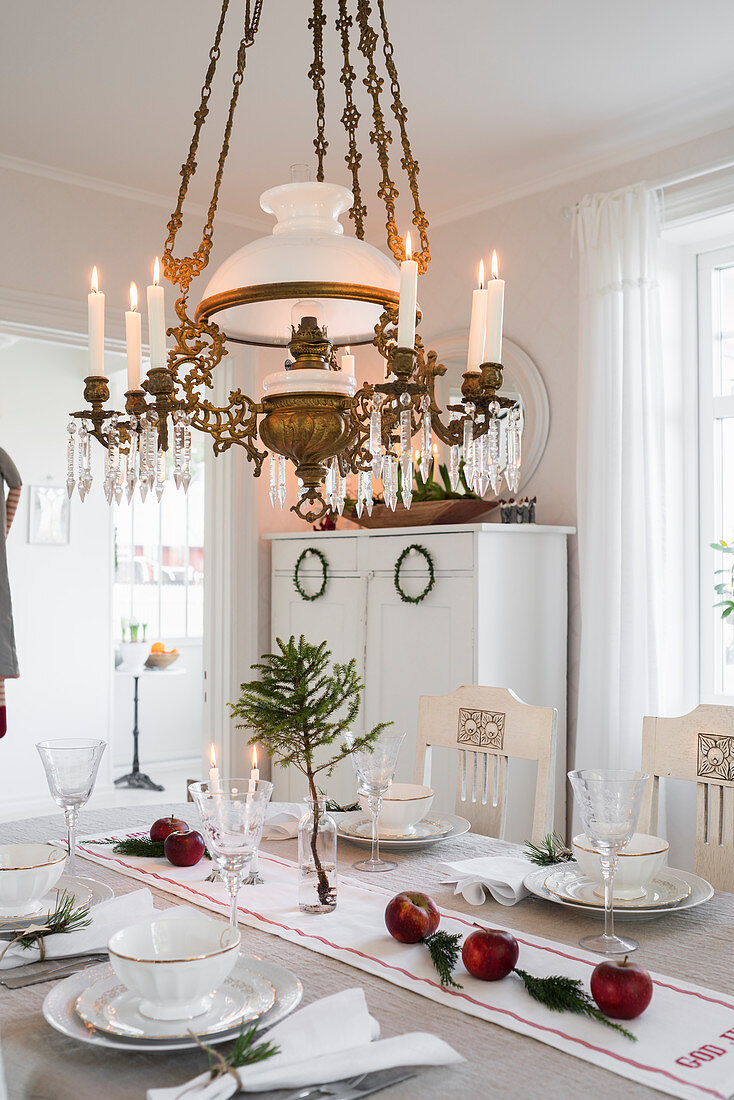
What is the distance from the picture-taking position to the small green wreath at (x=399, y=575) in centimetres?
313

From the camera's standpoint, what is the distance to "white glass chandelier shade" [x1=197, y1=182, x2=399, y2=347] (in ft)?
5.02

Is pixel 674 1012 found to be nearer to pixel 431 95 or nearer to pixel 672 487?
pixel 672 487

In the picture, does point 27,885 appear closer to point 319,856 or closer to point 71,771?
point 71,771

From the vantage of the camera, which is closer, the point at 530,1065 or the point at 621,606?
the point at 530,1065

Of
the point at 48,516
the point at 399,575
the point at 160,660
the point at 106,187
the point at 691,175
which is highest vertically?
the point at 106,187

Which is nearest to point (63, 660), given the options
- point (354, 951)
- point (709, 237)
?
point (709, 237)

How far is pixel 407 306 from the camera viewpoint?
4.45ft

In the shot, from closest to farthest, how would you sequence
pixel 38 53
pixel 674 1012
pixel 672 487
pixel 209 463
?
pixel 674 1012
pixel 38 53
pixel 672 487
pixel 209 463

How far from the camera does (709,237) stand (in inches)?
125

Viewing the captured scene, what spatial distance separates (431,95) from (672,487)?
140 cm

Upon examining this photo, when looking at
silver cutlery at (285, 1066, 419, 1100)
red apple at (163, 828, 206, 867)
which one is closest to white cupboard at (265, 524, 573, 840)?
red apple at (163, 828, 206, 867)

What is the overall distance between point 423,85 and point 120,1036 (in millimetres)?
2669

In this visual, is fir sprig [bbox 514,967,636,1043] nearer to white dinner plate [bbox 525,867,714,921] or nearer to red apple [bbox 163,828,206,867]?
white dinner plate [bbox 525,867,714,921]

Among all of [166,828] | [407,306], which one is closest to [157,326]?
[407,306]
